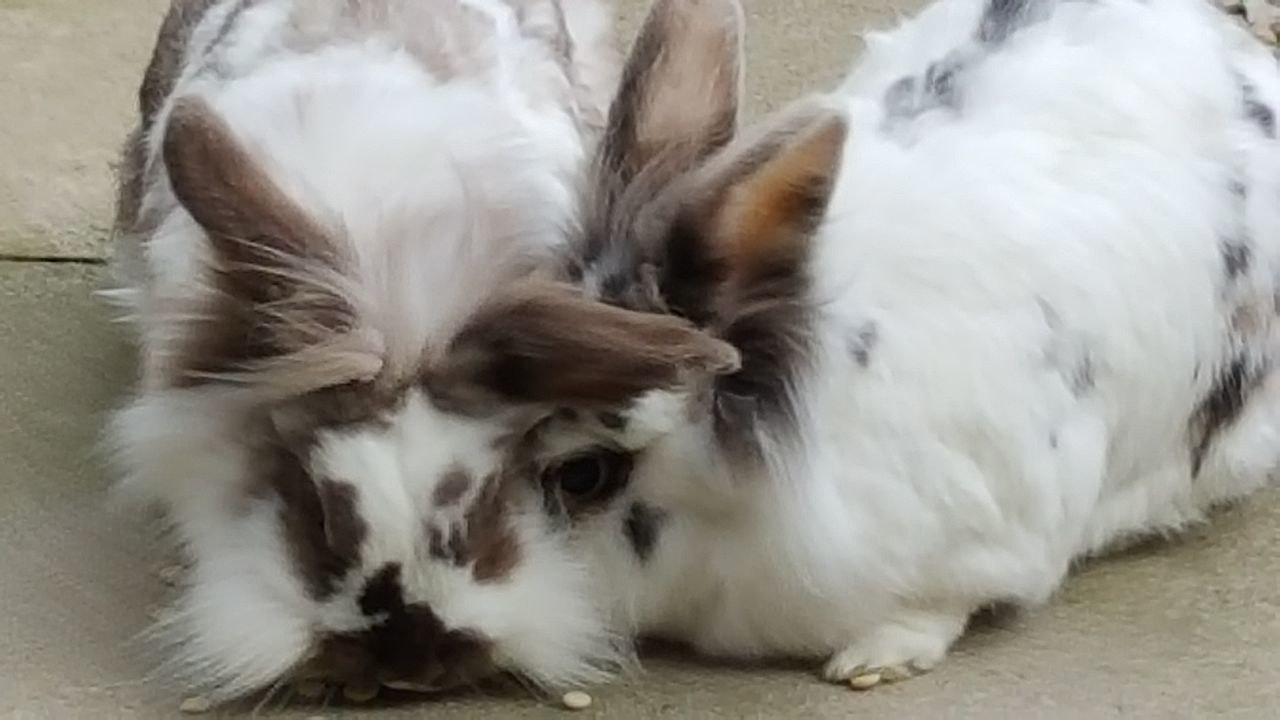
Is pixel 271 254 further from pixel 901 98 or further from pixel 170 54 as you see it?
pixel 170 54

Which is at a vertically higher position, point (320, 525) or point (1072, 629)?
point (320, 525)

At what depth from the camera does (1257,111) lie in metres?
1.76

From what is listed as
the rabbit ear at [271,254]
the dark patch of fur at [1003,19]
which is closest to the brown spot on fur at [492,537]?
the rabbit ear at [271,254]

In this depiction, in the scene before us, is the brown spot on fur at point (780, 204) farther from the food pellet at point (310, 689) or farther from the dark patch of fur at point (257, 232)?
the food pellet at point (310, 689)

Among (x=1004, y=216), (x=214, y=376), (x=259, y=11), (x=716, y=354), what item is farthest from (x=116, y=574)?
(x=1004, y=216)

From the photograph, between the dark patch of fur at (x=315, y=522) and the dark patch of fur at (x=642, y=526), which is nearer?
the dark patch of fur at (x=315, y=522)

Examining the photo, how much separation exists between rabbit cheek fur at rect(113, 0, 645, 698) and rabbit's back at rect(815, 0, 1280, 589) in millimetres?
232

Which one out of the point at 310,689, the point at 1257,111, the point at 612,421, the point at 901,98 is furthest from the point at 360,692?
the point at 1257,111

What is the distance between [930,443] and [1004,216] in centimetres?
18

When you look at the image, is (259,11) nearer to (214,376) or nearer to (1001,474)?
(214,376)

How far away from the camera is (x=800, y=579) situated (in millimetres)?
1523

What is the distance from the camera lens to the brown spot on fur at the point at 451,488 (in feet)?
4.60

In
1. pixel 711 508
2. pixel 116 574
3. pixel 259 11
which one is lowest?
Answer: pixel 116 574

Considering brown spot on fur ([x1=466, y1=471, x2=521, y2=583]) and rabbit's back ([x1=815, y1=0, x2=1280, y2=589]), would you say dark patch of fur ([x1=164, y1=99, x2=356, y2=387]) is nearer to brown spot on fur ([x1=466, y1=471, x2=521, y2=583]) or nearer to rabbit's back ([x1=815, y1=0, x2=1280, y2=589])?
brown spot on fur ([x1=466, y1=471, x2=521, y2=583])
